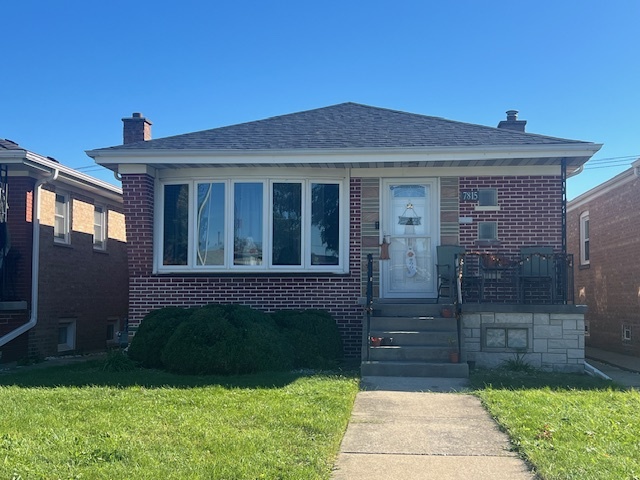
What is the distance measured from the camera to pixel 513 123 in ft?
44.0

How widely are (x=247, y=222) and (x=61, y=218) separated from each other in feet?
14.4

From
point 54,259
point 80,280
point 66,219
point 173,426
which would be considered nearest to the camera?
point 173,426

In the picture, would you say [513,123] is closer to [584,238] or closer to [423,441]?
[584,238]

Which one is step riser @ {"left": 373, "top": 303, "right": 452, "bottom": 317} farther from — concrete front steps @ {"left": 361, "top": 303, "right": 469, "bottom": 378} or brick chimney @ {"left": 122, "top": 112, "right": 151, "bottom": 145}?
brick chimney @ {"left": 122, "top": 112, "right": 151, "bottom": 145}

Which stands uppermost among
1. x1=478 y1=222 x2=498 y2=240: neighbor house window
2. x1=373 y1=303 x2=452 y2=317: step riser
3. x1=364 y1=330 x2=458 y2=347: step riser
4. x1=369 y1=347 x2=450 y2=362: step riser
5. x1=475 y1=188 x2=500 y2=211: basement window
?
x1=475 y1=188 x2=500 y2=211: basement window

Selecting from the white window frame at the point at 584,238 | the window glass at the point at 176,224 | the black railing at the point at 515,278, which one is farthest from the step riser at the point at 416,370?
the white window frame at the point at 584,238

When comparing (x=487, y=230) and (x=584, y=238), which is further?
(x=584, y=238)

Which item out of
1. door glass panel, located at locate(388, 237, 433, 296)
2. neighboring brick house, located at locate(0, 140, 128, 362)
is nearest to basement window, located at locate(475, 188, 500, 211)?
door glass panel, located at locate(388, 237, 433, 296)

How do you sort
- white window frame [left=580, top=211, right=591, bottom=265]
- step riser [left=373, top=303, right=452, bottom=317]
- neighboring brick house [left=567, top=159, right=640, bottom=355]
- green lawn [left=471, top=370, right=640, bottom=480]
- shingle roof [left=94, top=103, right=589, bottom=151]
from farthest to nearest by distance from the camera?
white window frame [left=580, top=211, right=591, bottom=265], neighboring brick house [left=567, top=159, right=640, bottom=355], shingle roof [left=94, top=103, right=589, bottom=151], step riser [left=373, top=303, right=452, bottom=317], green lawn [left=471, top=370, right=640, bottom=480]

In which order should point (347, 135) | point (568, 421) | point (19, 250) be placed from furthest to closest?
point (19, 250)
point (347, 135)
point (568, 421)

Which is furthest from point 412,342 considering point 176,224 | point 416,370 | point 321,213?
point 176,224

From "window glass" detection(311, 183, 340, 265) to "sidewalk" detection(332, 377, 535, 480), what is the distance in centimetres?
385

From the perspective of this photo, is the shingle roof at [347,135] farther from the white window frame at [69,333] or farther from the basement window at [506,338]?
the white window frame at [69,333]

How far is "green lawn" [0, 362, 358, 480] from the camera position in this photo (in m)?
4.59
